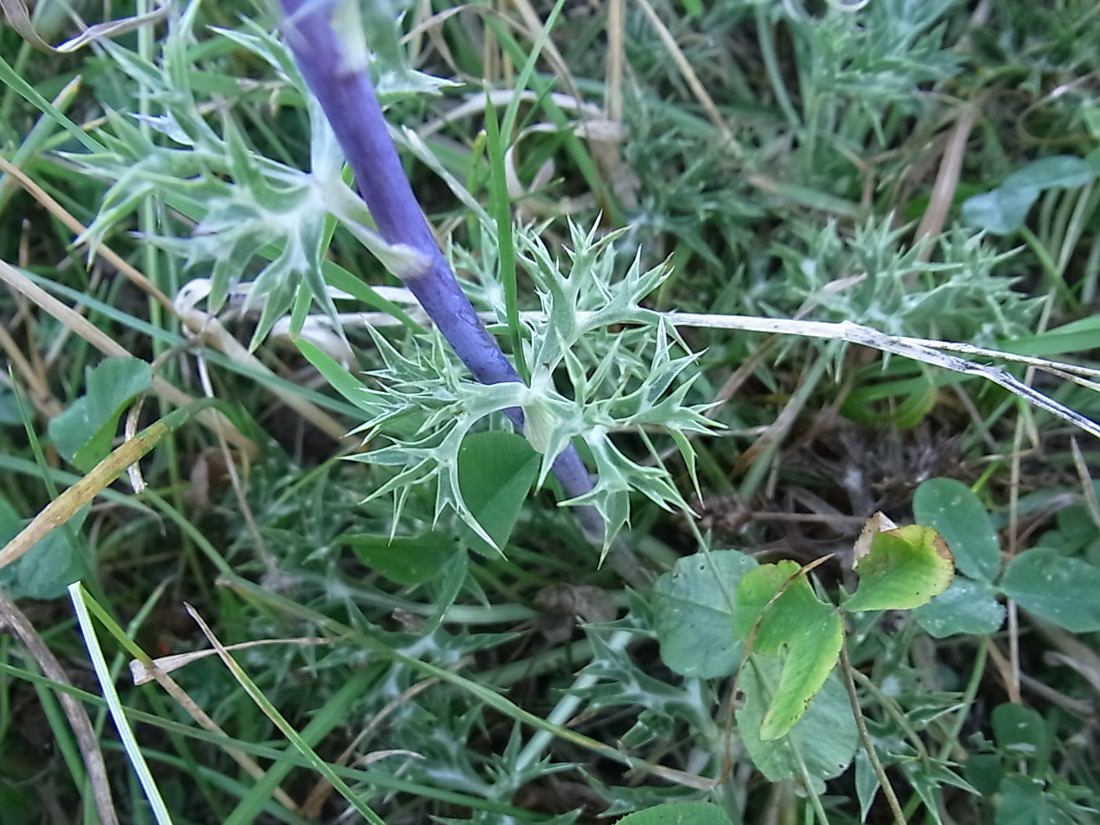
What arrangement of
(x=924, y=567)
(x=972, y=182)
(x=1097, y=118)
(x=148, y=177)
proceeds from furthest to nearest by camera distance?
(x=972, y=182) < (x=1097, y=118) < (x=924, y=567) < (x=148, y=177)

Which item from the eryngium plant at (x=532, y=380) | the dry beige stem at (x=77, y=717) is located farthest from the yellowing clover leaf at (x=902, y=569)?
the dry beige stem at (x=77, y=717)

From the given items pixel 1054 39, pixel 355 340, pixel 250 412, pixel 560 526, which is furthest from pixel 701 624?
pixel 1054 39

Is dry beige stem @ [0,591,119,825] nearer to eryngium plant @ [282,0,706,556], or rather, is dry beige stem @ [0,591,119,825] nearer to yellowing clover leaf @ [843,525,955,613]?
eryngium plant @ [282,0,706,556]

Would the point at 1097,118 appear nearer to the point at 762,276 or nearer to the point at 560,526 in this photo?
the point at 762,276

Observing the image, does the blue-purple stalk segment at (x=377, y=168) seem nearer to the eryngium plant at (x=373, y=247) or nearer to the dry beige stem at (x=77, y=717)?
the eryngium plant at (x=373, y=247)

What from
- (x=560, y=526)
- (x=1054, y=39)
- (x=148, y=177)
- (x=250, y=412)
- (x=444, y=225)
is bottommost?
(x=560, y=526)

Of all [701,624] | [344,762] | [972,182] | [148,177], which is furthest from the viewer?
[972,182]

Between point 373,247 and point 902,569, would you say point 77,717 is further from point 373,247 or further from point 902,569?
point 902,569

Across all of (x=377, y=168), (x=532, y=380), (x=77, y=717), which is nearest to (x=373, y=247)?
(x=377, y=168)

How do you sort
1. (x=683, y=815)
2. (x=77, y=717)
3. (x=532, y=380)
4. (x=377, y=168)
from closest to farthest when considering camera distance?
(x=377, y=168) < (x=532, y=380) < (x=683, y=815) < (x=77, y=717)
